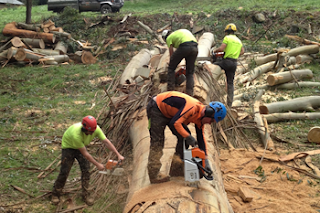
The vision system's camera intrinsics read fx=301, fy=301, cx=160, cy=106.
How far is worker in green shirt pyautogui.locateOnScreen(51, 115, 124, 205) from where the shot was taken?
15.7 feet

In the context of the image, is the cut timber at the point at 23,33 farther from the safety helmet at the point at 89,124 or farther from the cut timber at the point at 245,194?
the cut timber at the point at 245,194

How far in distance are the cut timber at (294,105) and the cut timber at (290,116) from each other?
22 cm

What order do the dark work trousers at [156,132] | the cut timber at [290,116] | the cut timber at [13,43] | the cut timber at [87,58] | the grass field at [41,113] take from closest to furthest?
the dark work trousers at [156,132], the grass field at [41,113], the cut timber at [290,116], the cut timber at [13,43], the cut timber at [87,58]

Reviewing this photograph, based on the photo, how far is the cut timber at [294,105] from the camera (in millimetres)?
8242

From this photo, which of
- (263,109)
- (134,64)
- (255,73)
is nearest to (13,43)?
(134,64)

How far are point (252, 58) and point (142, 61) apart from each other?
4787 millimetres

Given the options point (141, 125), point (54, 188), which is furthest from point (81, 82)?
point (54, 188)

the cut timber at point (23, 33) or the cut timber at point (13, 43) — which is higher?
the cut timber at point (23, 33)

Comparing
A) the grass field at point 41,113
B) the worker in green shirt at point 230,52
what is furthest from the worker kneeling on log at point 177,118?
the worker in green shirt at point 230,52

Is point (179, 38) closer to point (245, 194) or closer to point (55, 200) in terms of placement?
point (245, 194)

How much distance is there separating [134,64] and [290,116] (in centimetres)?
527

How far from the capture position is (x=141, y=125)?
6266 millimetres

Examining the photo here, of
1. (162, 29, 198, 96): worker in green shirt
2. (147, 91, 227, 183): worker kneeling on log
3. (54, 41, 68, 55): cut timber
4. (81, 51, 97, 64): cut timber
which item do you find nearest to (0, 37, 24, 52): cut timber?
(54, 41, 68, 55): cut timber

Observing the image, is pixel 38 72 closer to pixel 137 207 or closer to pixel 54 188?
pixel 54 188
